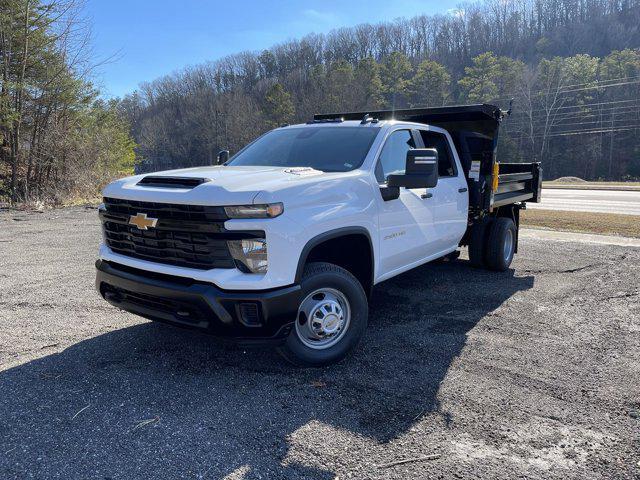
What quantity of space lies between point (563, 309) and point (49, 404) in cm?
498

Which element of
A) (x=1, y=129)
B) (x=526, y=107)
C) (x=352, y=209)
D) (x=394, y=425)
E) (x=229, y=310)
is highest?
(x=526, y=107)

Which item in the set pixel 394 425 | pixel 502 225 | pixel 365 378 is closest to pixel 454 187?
pixel 502 225

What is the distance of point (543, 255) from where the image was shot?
323 inches

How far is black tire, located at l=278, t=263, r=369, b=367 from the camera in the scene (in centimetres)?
351

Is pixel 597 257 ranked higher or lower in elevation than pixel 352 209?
lower

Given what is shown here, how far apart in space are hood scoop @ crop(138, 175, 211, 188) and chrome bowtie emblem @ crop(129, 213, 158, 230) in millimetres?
267

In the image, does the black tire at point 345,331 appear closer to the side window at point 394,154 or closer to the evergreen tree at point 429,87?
the side window at point 394,154

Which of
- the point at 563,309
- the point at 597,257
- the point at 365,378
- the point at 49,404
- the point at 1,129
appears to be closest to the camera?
the point at 49,404

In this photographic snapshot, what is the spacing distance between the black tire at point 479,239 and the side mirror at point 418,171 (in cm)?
307

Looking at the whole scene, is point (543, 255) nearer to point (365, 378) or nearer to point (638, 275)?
point (638, 275)

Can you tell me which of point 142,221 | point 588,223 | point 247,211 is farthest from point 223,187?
point 588,223

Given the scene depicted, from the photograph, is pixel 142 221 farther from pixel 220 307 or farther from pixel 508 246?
pixel 508 246

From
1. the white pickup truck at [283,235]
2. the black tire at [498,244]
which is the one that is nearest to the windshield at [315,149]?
the white pickup truck at [283,235]

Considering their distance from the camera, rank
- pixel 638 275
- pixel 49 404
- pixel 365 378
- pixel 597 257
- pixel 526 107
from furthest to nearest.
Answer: pixel 526 107, pixel 597 257, pixel 638 275, pixel 365 378, pixel 49 404
